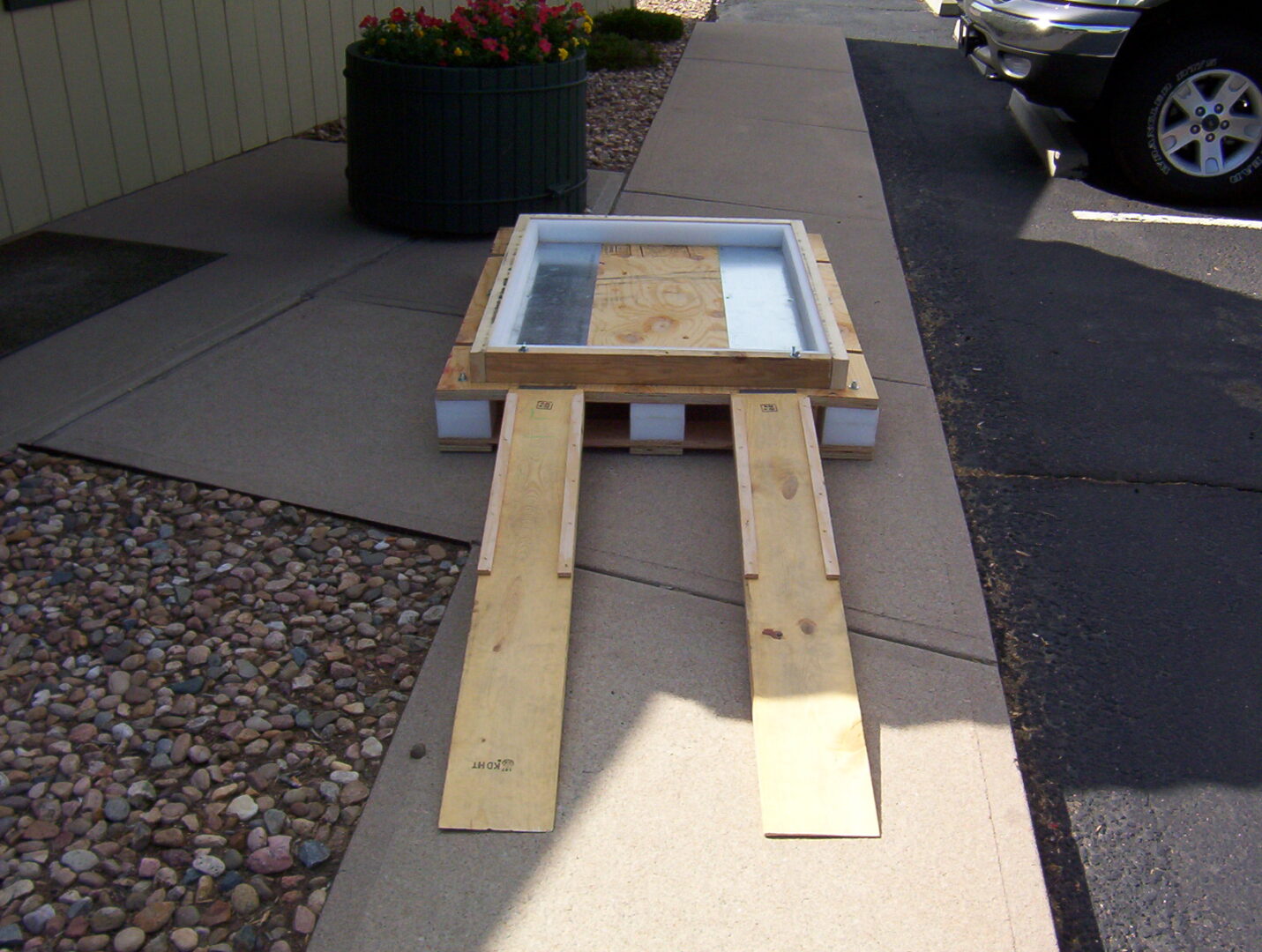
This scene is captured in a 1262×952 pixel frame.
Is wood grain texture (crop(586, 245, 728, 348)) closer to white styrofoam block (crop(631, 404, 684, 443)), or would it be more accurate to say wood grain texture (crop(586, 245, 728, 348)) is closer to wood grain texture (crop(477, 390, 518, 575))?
white styrofoam block (crop(631, 404, 684, 443))

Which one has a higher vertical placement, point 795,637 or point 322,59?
point 322,59

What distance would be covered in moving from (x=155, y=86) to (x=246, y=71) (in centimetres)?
92

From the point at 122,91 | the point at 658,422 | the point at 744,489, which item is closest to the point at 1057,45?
the point at 658,422

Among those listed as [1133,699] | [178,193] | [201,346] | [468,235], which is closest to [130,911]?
[1133,699]

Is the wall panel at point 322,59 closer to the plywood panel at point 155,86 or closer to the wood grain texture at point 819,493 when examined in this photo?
the plywood panel at point 155,86

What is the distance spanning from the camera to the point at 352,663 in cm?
319

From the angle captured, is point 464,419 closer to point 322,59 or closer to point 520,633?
point 520,633

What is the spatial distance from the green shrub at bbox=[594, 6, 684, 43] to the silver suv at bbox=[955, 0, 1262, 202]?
5.22 metres

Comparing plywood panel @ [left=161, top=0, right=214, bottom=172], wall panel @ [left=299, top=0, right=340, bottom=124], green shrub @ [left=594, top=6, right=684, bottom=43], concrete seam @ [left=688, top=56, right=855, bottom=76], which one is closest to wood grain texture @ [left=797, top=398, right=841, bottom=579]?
plywood panel @ [left=161, top=0, right=214, bottom=172]

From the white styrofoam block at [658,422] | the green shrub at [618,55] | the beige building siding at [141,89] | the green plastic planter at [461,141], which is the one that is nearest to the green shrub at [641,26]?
the green shrub at [618,55]

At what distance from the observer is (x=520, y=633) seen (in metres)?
3.16

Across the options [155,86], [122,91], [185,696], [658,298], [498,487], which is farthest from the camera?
[155,86]

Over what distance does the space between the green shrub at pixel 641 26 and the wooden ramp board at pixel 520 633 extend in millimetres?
9191

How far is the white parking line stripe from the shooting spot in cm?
727
